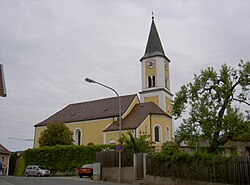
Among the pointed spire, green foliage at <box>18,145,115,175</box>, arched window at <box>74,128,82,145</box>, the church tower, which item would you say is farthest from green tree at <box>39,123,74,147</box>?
the pointed spire

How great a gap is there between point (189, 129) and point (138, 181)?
17.7ft

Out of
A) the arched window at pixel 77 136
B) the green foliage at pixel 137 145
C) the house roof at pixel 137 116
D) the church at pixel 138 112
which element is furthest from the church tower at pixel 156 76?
the green foliage at pixel 137 145

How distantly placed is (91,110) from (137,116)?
10.3 metres

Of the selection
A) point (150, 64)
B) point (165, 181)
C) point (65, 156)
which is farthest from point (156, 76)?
point (165, 181)

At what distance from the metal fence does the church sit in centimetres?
2246

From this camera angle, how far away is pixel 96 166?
1152 inches

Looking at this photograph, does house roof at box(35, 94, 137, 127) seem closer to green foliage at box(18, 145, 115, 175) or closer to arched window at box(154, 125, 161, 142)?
arched window at box(154, 125, 161, 142)

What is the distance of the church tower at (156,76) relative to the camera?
2277 inches

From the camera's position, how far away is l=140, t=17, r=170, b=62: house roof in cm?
6127

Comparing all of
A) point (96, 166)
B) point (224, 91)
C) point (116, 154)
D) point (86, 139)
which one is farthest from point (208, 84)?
point (86, 139)

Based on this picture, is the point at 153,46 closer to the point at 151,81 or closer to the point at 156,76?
the point at 156,76

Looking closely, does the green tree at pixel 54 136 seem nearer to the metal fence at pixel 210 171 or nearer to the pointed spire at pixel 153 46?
the pointed spire at pixel 153 46

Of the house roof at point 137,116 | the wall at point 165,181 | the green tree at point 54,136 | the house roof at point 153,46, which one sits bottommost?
the wall at point 165,181

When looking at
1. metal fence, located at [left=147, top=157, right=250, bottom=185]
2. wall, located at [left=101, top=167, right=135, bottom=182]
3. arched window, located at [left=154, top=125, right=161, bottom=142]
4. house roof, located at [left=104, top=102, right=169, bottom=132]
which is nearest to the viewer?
metal fence, located at [left=147, top=157, right=250, bottom=185]
